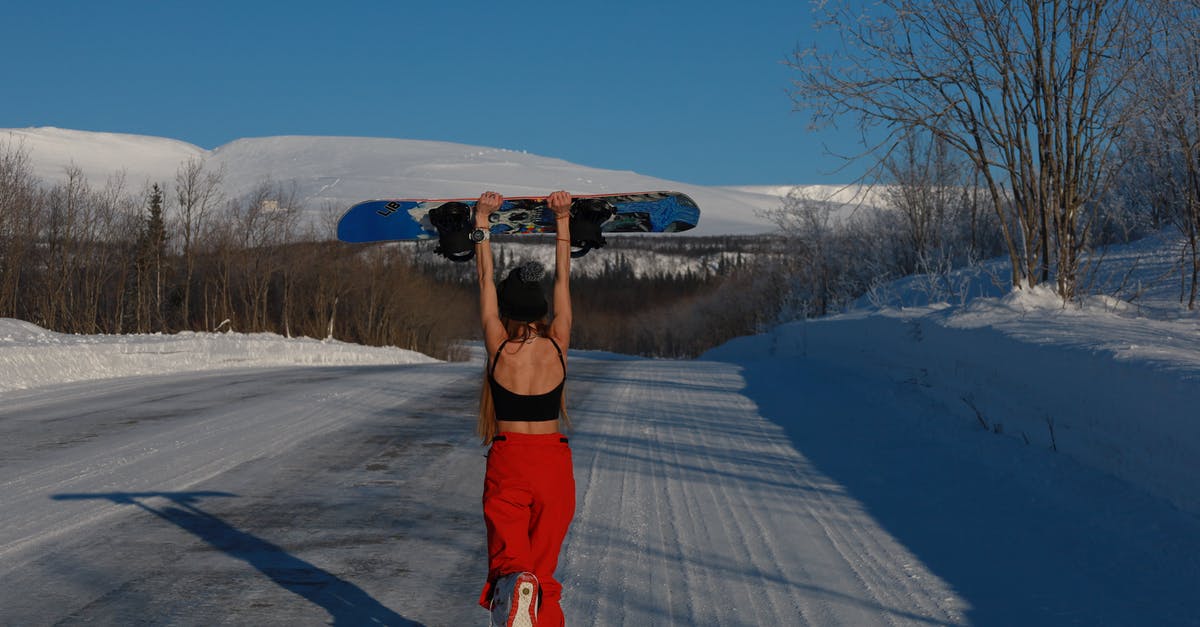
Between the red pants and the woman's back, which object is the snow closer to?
the red pants

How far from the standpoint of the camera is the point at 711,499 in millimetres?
8555

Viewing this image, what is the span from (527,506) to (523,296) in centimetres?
85

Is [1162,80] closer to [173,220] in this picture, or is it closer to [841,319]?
[841,319]

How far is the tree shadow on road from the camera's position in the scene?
524 cm

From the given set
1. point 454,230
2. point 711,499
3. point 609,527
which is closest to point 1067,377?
point 711,499

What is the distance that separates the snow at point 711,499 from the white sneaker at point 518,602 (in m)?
1.21

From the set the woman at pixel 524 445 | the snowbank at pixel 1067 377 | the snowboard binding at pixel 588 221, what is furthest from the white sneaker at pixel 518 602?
the snowbank at pixel 1067 377

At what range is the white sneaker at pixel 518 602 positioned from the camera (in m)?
3.98

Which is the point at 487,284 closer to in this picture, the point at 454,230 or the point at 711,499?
the point at 454,230

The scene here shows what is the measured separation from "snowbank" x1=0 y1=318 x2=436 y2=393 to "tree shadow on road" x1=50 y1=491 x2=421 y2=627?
10583 millimetres

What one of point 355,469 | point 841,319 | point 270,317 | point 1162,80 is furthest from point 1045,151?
point 270,317

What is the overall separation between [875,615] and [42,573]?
14.8 ft

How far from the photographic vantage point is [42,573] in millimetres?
5793

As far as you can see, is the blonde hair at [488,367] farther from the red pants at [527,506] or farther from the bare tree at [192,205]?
the bare tree at [192,205]
